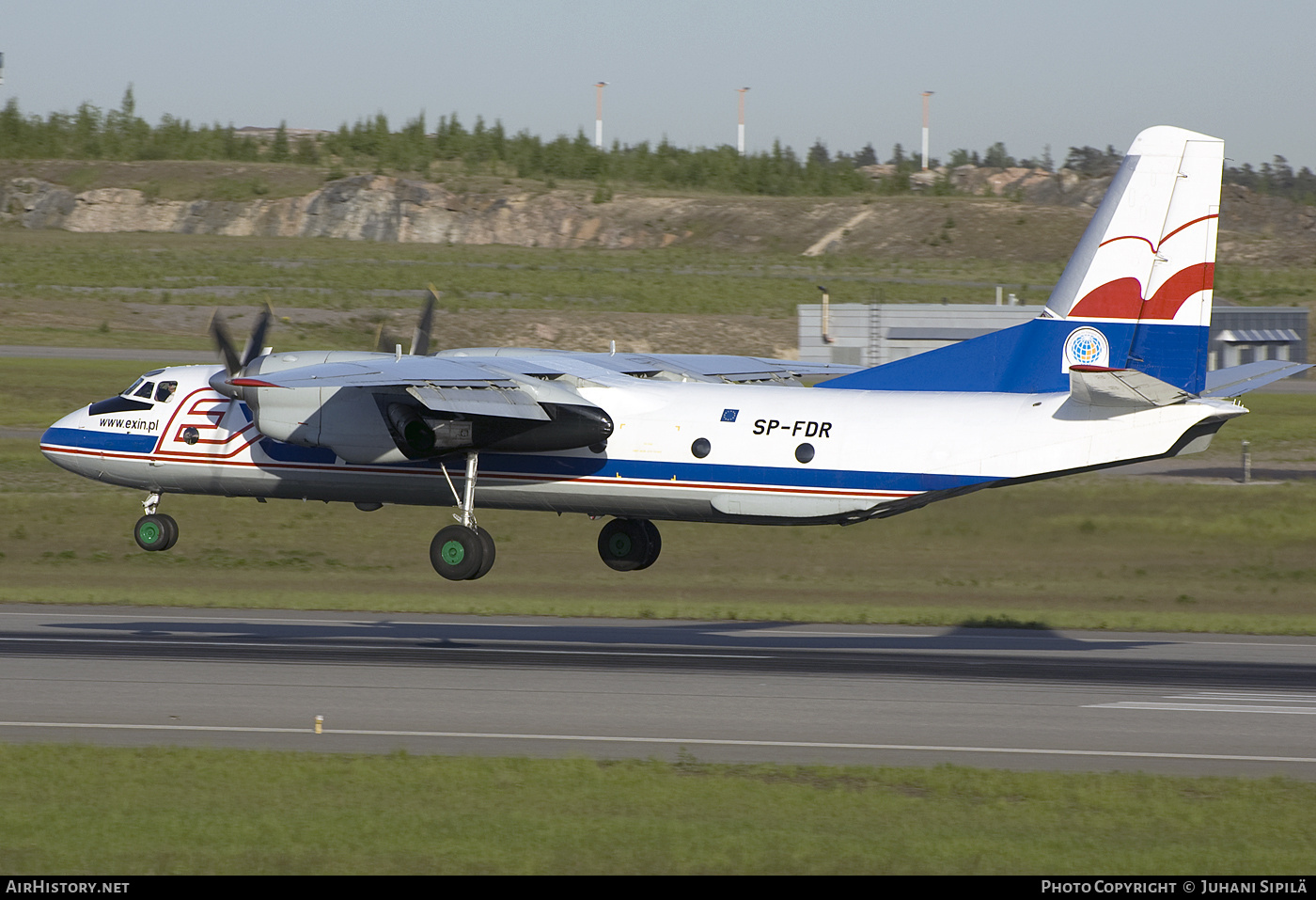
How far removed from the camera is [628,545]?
3134 centimetres

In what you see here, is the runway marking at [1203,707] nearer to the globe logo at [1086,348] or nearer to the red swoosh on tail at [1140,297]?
the globe logo at [1086,348]

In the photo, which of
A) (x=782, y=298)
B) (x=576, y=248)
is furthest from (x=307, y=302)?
(x=576, y=248)

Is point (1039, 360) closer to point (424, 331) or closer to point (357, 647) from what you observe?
point (424, 331)

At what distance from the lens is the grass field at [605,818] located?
50.4ft

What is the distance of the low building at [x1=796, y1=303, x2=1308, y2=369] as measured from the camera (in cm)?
6681

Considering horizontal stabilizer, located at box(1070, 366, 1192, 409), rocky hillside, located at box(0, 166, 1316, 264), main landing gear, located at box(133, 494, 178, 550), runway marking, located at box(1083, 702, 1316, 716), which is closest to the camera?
runway marking, located at box(1083, 702, 1316, 716)

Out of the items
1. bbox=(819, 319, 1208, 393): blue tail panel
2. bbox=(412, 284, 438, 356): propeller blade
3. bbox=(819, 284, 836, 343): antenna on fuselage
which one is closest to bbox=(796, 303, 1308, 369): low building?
bbox=(819, 284, 836, 343): antenna on fuselage

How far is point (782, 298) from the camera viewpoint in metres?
98.8

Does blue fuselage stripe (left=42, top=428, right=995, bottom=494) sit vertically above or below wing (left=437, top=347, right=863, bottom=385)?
below

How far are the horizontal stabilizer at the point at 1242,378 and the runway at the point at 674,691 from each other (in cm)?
499

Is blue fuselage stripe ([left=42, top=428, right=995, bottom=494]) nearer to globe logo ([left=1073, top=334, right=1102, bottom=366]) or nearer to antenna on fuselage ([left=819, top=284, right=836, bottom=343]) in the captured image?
globe logo ([left=1073, top=334, right=1102, bottom=366])

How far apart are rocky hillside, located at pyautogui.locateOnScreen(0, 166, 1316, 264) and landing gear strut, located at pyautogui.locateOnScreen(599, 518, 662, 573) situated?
103 meters

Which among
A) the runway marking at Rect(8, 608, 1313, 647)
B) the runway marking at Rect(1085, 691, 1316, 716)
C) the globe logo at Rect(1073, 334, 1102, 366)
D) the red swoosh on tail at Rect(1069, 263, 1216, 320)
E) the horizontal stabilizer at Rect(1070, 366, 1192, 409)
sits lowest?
the runway marking at Rect(8, 608, 1313, 647)

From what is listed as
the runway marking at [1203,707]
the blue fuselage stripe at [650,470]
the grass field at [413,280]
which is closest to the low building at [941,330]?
the grass field at [413,280]
